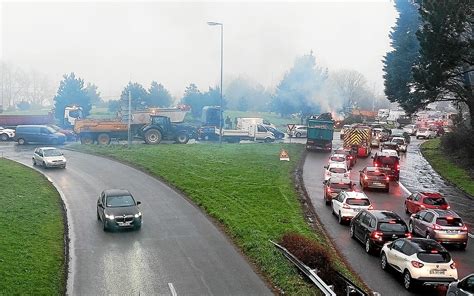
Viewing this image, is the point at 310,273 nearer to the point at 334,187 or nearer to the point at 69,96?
the point at 334,187

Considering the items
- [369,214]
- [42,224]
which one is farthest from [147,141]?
[369,214]

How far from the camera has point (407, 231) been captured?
20828 mm

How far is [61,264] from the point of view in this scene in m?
17.8

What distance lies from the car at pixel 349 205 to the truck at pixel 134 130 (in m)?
32.3

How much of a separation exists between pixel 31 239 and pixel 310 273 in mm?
10808

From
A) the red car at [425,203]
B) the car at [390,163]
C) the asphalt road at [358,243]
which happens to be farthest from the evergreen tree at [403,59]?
the red car at [425,203]

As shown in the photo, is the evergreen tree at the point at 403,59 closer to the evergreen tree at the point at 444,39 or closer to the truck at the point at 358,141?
the truck at the point at 358,141

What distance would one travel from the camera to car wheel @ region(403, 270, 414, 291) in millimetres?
16672

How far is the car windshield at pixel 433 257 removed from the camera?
1688 cm

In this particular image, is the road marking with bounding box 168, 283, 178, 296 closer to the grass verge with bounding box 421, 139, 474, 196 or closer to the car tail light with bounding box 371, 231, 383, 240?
the car tail light with bounding box 371, 231, 383, 240

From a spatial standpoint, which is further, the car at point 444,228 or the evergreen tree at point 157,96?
the evergreen tree at point 157,96

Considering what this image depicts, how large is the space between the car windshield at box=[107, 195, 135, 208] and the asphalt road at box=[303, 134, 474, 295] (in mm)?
9236

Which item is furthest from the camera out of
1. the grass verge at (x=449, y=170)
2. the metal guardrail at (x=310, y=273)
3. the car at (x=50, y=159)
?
the car at (x=50, y=159)

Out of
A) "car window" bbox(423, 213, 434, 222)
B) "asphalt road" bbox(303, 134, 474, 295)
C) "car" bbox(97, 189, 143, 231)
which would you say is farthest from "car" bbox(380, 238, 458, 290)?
"car" bbox(97, 189, 143, 231)
